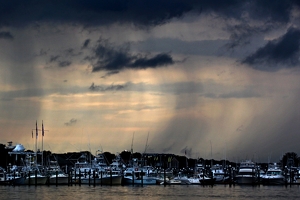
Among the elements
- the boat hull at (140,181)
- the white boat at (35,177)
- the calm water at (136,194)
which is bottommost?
the calm water at (136,194)

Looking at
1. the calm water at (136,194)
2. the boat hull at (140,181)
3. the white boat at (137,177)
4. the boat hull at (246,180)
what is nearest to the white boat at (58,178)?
the calm water at (136,194)

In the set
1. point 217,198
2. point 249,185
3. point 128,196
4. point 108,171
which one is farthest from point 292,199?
point 108,171

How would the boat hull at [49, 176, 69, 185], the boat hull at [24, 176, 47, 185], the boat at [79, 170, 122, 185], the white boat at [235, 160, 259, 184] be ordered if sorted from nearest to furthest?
the white boat at [235, 160, 259, 184]
the boat at [79, 170, 122, 185]
the boat hull at [24, 176, 47, 185]
the boat hull at [49, 176, 69, 185]

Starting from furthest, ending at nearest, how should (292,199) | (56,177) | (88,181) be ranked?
1. (88,181)
2. (56,177)
3. (292,199)

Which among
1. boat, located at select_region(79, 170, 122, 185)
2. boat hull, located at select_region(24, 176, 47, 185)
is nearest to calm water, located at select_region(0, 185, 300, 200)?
boat hull, located at select_region(24, 176, 47, 185)

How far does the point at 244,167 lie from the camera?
189375 mm

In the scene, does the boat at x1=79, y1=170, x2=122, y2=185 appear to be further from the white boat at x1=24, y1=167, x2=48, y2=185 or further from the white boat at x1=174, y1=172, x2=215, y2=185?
the white boat at x1=174, y1=172, x2=215, y2=185

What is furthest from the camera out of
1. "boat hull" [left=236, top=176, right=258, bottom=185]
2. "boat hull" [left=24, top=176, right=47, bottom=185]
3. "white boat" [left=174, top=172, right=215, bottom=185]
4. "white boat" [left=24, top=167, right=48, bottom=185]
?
"white boat" [left=174, top=172, right=215, bottom=185]

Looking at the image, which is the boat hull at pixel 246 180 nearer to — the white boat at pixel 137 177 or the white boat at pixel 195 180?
the white boat at pixel 195 180

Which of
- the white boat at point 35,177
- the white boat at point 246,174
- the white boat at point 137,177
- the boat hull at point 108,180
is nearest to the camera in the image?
the white boat at point 35,177

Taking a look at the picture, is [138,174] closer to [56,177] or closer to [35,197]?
[56,177]

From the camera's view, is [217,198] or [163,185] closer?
[217,198]

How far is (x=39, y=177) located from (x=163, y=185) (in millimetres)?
36127

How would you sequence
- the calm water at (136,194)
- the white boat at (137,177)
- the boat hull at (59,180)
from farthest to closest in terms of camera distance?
the boat hull at (59,180)
the white boat at (137,177)
the calm water at (136,194)
